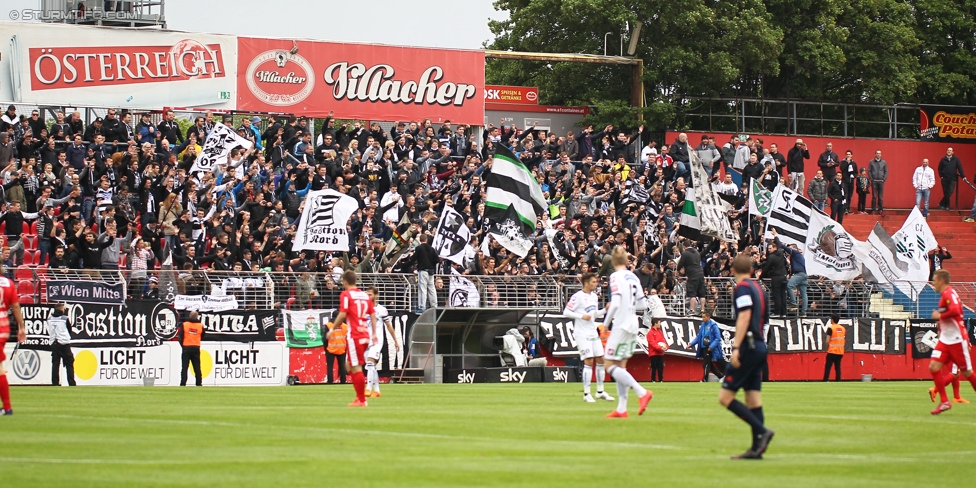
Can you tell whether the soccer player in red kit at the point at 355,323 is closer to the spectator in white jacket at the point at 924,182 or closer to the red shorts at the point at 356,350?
the red shorts at the point at 356,350

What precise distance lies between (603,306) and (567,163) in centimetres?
562

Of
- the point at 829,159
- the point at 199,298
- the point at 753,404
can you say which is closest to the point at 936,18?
the point at 829,159

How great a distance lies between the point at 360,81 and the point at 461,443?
97.7 feet

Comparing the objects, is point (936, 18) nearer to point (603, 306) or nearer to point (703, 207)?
point (703, 207)

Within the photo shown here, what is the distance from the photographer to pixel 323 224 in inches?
1313

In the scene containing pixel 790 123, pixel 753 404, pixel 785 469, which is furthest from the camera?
pixel 790 123

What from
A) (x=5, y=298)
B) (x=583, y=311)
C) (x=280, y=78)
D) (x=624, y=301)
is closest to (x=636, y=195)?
(x=280, y=78)

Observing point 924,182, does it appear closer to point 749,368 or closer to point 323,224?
point 323,224

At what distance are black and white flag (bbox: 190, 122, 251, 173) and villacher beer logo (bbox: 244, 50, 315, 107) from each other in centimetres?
673

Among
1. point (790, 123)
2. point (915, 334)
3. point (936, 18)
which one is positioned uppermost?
point (936, 18)

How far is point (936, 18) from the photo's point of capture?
5956cm

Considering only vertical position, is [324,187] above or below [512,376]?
above

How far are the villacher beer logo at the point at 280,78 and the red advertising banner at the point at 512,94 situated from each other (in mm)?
14806

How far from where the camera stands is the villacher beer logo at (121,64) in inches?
1513
